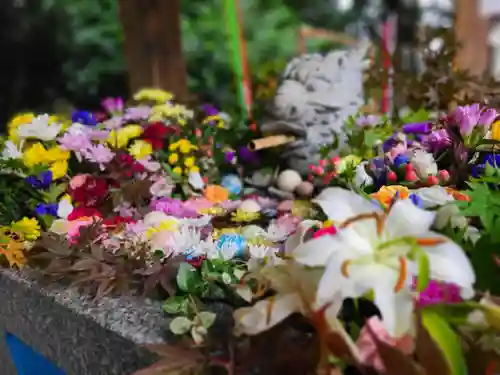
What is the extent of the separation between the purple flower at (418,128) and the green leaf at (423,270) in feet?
2.01

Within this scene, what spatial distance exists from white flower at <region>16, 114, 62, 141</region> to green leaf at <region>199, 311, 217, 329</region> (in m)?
0.57

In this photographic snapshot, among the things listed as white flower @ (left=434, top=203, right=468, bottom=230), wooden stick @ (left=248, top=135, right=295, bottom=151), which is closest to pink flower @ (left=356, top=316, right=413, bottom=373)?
white flower @ (left=434, top=203, right=468, bottom=230)

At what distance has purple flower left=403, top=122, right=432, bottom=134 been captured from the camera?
1.00 metres

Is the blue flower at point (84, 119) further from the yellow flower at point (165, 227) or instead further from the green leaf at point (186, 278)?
the green leaf at point (186, 278)

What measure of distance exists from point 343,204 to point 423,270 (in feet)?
0.26

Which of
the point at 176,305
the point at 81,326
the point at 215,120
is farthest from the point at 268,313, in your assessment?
the point at 215,120

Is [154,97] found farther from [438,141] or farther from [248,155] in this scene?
[438,141]

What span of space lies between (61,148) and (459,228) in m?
0.69

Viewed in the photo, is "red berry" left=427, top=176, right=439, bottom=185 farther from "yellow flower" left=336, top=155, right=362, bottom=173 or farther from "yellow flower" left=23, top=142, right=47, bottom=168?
"yellow flower" left=23, top=142, right=47, bottom=168

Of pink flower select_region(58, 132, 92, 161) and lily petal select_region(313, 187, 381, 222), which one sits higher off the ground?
lily petal select_region(313, 187, 381, 222)

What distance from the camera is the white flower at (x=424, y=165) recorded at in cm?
81

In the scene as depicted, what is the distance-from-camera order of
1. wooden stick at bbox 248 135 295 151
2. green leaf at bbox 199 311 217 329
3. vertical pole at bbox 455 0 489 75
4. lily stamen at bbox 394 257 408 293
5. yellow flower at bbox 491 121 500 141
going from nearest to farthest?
lily stamen at bbox 394 257 408 293, green leaf at bbox 199 311 217 329, yellow flower at bbox 491 121 500 141, wooden stick at bbox 248 135 295 151, vertical pole at bbox 455 0 489 75

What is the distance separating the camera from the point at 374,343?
42 cm

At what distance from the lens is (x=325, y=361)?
1.44 feet
